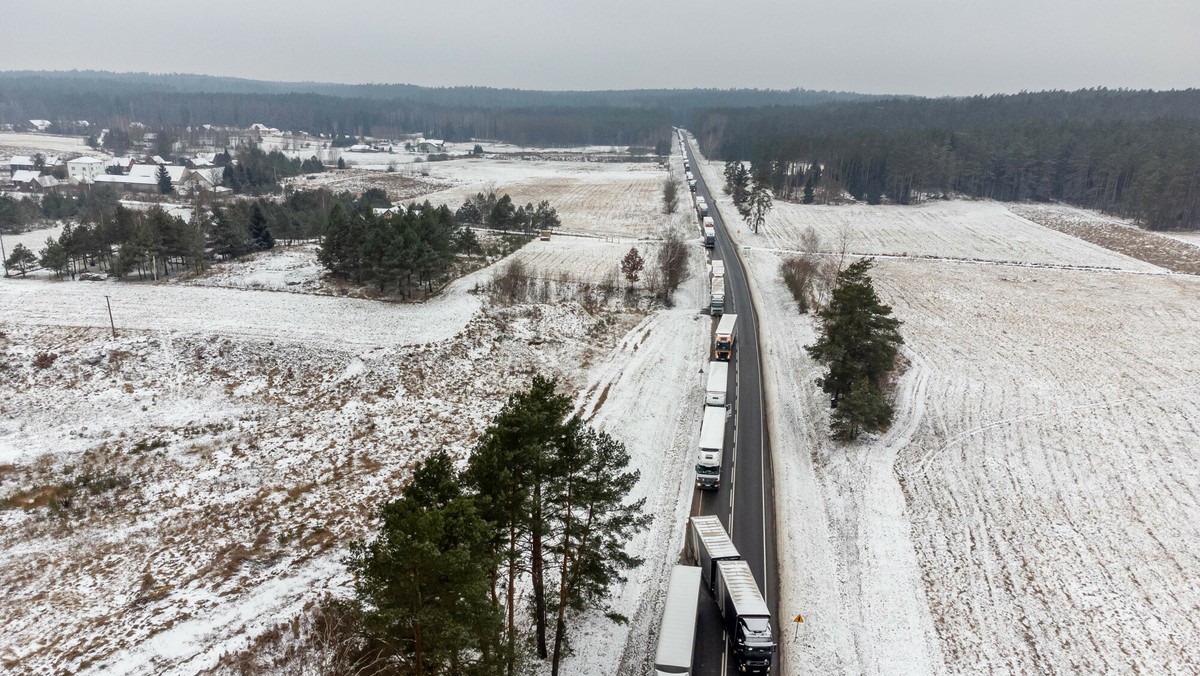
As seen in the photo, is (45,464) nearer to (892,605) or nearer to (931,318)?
(892,605)

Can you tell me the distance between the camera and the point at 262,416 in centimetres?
3612

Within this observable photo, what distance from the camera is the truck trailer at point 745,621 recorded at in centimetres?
2003

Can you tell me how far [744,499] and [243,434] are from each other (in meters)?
28.2

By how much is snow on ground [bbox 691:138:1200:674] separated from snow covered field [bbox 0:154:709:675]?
7274 millimetres

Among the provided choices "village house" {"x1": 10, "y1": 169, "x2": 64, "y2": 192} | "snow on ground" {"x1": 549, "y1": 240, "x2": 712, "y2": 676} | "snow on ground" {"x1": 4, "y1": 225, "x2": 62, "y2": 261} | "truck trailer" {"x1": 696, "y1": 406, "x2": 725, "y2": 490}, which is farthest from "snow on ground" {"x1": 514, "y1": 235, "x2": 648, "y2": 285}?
"village house" {"x1": 10, "y1": 169, "x2": 64, "y2": 192}

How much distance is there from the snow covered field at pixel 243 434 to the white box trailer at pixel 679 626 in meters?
2.84

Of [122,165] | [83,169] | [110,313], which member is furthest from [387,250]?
[122,165]

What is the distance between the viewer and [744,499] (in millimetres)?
31016

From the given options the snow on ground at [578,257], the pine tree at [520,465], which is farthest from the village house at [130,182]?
the pine tree at [520,465]

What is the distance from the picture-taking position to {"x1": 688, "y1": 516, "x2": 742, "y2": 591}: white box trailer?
23.4 meters

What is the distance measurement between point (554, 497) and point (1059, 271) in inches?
3354

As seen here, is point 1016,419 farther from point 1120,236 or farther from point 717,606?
point 1120,236

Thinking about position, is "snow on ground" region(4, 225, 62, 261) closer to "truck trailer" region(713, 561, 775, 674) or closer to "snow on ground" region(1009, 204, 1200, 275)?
"truck trailer" region(713, 561, 775, 674)

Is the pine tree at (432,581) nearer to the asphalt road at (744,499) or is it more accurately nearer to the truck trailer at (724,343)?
the asphalt road at (744,499)
